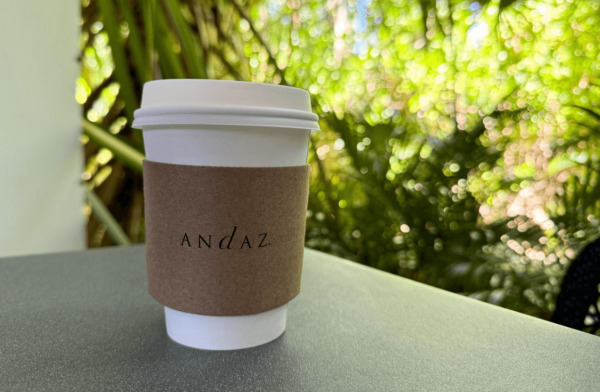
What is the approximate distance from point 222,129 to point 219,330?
0.16m

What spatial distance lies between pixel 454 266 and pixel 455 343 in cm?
99

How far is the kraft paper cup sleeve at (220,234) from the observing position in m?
0.32

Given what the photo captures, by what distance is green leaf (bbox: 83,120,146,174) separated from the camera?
2.67 feet

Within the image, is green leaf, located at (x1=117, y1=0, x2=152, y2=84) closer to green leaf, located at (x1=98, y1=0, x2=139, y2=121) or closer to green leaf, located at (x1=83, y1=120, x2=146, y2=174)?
green leaf, located at (x1=98, y1=0, x2=139, y2=121)

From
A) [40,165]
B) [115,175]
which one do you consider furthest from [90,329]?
[115,175]

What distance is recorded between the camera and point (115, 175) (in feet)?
3.89

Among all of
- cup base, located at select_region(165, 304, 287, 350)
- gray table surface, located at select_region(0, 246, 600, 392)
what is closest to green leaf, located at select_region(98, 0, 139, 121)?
gray table surface, located at select_region(0, 246, 600, 392)

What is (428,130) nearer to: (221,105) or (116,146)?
(116,146)

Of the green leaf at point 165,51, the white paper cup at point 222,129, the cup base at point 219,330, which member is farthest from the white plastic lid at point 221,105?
the green leaf at point 165,51

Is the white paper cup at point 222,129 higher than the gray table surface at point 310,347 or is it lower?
higher

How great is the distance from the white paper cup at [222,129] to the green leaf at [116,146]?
0.50 meters

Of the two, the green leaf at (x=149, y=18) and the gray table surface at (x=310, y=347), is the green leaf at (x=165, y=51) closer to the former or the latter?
the green leaf at (x=149, y=18)

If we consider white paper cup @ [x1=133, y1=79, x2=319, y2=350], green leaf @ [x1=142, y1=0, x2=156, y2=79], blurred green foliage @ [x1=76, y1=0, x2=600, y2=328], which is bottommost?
blurred green foliage @ [x1=76, y1=0, x2=600, y2=328]

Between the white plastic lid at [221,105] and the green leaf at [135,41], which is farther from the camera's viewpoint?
the green leaf at [135,41]
